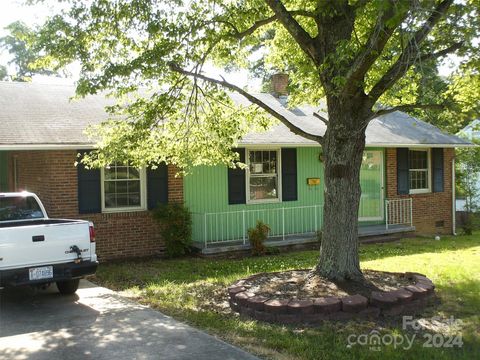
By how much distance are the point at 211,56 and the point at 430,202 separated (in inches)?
428

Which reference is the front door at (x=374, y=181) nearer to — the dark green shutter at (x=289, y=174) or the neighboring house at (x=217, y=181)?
the neighboring house at (x=217, y=181)

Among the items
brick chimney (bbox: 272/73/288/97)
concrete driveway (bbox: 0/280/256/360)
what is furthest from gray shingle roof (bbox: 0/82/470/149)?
concrete driveway (bbox: 0/280/256/360)

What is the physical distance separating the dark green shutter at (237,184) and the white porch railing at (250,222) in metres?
0.38

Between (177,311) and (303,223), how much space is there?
25.8ft

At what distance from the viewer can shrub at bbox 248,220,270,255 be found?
41.2ft


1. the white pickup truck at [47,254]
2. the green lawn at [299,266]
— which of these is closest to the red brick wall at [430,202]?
the green lawn at [299,266]

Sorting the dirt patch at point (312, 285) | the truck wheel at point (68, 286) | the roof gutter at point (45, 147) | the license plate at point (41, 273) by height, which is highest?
the roof gutter at point (45, 147)

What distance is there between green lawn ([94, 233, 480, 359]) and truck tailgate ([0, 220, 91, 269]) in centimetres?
134

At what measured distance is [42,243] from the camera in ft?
24.4

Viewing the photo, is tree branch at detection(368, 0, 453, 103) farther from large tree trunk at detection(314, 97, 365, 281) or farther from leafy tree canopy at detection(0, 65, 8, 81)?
leafy tree canopy at detection(0, 65, 8, 81)

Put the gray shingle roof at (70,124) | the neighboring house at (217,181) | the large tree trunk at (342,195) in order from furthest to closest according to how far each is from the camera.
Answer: the neighboring house at (217,181) < the gray shingle roof at (70,124) < the large tree trunk at (342,195)

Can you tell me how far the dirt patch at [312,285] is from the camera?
7.08 metres

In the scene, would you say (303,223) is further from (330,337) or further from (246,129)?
(330,337)

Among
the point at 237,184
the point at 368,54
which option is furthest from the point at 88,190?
the point at 368,54
